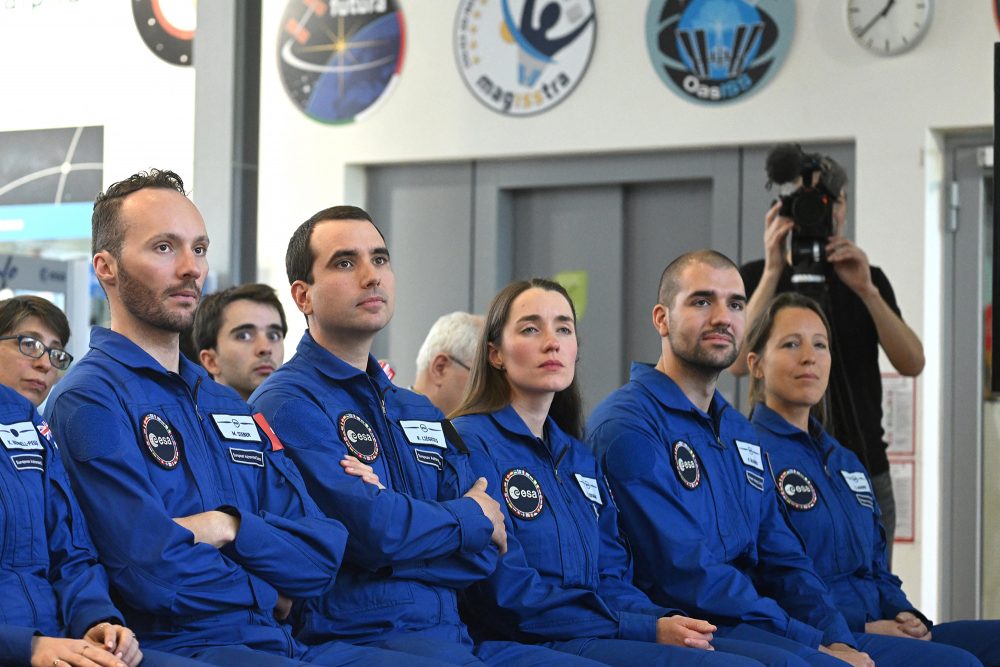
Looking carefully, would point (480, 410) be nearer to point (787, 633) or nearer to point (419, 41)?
point (787, 633)

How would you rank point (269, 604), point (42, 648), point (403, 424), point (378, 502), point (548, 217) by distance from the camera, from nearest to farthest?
point (42, 648) < point (269, 604) < point (378, 502) < point (403, 424) < point (548, 217)

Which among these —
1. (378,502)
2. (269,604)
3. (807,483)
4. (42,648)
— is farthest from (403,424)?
(807,483)

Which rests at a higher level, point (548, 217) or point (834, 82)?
point (834, 82)

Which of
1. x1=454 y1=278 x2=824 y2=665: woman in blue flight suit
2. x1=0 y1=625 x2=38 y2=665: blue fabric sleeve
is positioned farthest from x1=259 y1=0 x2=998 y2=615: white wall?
x1=0 y1=625 x2=38 y2=665: blue fabric sleeve

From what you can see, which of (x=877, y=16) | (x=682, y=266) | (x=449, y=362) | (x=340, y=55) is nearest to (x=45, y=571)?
(x=682, y=266)

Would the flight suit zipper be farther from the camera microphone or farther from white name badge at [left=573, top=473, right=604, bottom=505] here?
the camera microphone

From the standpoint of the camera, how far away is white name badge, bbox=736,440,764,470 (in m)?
3.50

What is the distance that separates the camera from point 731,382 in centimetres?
576

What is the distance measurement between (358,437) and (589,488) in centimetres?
64

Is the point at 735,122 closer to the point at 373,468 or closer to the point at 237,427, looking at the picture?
the point at 373,468

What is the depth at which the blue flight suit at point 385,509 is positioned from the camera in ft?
8.50

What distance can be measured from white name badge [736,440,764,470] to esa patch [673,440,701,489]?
0.20m

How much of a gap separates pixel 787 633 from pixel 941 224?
2.72 m

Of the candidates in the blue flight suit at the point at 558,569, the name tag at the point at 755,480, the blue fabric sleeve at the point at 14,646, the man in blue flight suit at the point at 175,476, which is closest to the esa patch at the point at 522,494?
the blue flight suit at the point at 558,569
